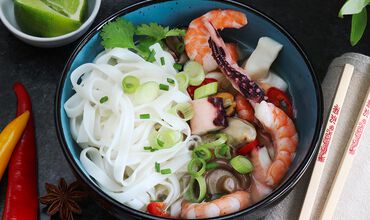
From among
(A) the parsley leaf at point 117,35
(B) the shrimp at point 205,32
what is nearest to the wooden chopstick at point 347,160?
(B) the shrimp at point 205,32

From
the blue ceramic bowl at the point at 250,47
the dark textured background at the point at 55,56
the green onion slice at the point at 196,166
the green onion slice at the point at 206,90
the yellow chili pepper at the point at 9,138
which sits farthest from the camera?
the dark textured background at the point at 55,56

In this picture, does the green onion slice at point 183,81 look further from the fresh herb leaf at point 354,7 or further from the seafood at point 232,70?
the fresh herb leaf at point 354,7

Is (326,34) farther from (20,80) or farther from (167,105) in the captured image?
(20,80)

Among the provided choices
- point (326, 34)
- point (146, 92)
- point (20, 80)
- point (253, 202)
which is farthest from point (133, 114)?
point (326, 34)

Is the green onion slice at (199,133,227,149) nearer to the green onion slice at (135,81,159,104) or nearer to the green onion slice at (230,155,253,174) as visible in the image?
the green onion slice at (230,155,253,174)

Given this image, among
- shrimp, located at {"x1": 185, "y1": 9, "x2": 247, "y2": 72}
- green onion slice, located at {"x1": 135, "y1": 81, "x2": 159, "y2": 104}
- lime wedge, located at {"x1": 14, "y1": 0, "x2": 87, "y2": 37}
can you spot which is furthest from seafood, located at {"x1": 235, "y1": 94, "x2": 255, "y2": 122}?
lime wedge, located at {"x1": 14, "y1": 0, "x2": 87, "y2": 37}
